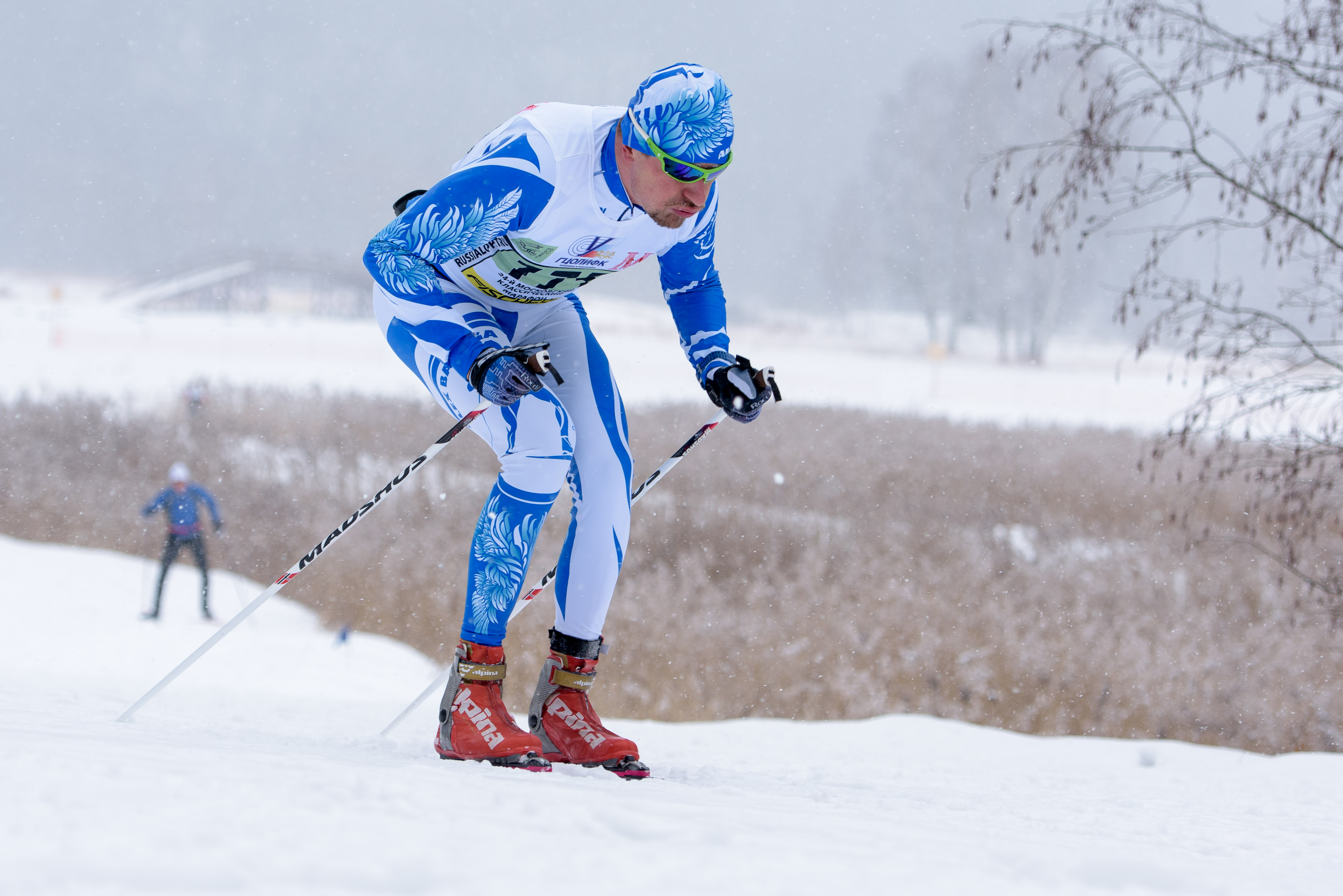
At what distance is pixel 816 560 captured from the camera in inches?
324

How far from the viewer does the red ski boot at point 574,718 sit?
8.23ft

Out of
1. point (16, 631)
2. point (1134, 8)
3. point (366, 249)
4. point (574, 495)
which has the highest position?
point (1134, 8)

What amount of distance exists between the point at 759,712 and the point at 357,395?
334 inches

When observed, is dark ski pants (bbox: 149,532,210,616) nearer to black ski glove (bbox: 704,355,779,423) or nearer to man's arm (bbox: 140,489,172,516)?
man's arm (bbox: 140,489,172,516)

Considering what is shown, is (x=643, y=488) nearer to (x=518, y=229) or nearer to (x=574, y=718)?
(x=574, y=718)

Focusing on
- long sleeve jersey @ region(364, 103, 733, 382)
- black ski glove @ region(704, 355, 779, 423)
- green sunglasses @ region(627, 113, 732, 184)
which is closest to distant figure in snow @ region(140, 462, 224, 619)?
long sleeve jersey @ region(364, 103, 733, 382)

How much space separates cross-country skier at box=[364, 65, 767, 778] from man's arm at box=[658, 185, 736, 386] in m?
0.05

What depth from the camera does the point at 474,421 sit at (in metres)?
2.52

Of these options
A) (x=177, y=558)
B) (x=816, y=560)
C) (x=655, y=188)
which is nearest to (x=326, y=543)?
(x=655, y=188)

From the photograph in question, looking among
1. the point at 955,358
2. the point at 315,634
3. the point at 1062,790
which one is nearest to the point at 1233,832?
the point at 1062,790

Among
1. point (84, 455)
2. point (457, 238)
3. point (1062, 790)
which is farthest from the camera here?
point (84, 455)

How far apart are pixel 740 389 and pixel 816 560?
5.73 metres

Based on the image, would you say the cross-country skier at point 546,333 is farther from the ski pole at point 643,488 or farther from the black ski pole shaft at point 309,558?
the black ski pole shaft at point 309,558

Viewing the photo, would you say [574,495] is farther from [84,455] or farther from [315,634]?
[84,455]
